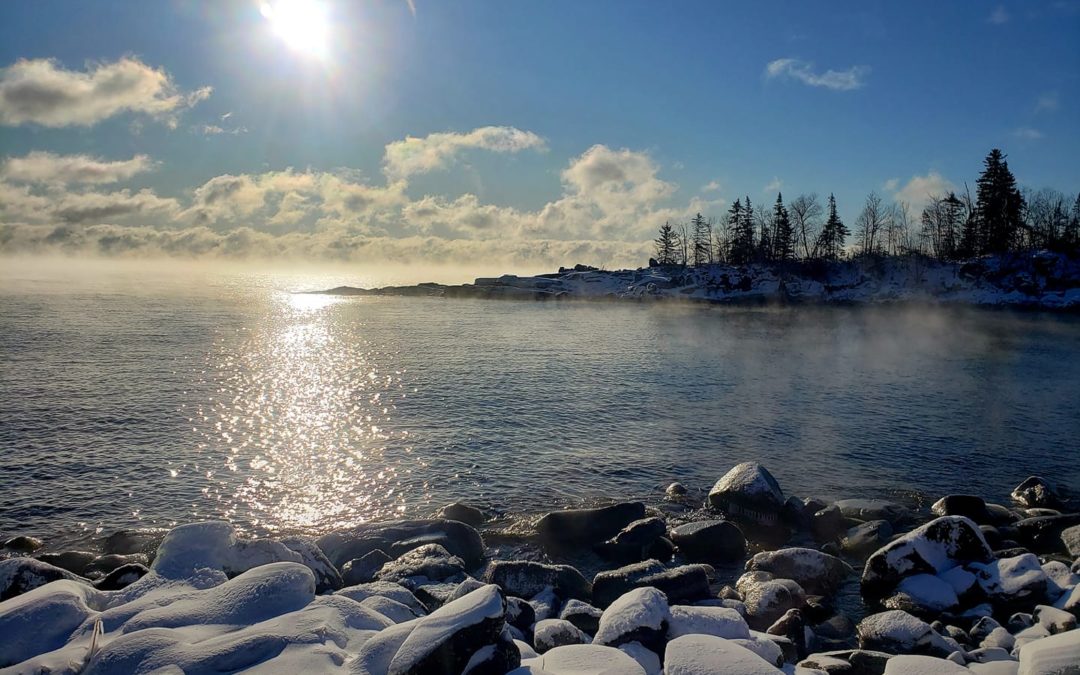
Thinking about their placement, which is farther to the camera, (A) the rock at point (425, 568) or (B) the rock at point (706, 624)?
(A) the rock at point (425, 568)

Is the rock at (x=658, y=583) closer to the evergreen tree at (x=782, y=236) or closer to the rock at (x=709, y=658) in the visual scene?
the rock at (x=709, y=658)

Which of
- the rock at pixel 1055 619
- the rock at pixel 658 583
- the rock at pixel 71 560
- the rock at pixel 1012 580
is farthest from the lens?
Answer: the rock at pixel 71 560

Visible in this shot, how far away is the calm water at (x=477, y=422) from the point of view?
22.7 m

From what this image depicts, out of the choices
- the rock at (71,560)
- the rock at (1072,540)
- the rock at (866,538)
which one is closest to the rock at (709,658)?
the rock at (866,538)

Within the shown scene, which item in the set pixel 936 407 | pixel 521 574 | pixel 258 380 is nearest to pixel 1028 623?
pixel 521 574

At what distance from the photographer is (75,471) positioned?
2369 centimetres

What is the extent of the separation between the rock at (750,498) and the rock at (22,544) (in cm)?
2022

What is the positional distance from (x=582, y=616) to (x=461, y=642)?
16.6ft

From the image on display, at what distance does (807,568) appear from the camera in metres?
15.9

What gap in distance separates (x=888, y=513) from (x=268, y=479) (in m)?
21.9

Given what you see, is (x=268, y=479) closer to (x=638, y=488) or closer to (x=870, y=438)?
(x=638, y=488)

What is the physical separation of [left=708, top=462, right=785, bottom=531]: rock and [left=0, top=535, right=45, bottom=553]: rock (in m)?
20.2

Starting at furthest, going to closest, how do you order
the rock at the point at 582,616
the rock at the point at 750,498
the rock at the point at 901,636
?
the rock at the point at 750,498, the rock at the point at 582,616, the rock at the point at 901,636

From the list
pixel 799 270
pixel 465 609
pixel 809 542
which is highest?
pixel 799 270
